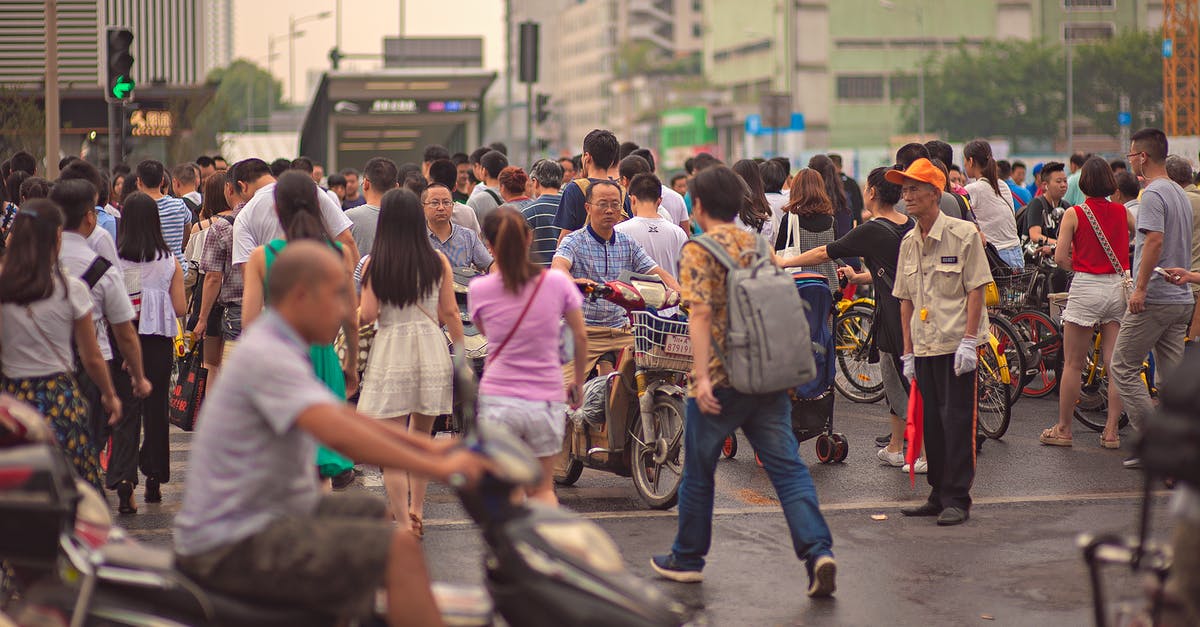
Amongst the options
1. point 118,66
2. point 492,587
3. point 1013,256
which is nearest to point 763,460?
point 492,587

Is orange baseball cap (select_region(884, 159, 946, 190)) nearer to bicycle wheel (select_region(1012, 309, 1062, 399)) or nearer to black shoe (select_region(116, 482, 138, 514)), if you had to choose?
bicycle wheel (select_region(1012, 309, 1062, 399))

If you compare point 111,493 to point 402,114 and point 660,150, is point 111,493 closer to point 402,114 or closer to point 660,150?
point 402,114

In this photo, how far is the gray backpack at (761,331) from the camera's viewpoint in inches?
262

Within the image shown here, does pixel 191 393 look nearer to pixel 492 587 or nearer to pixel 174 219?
pixel 174 219

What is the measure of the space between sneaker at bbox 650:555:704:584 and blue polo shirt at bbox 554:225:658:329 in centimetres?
240

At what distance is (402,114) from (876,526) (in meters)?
20.6

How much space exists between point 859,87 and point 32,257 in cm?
12061

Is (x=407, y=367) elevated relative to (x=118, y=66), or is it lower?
lower

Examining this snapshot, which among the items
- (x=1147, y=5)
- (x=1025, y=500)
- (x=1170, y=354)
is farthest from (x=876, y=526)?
(x=1147, y=5)

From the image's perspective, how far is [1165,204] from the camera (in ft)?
32.2

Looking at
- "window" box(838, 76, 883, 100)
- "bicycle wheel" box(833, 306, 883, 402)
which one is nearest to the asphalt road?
"bicycle wheel" box(833, 306, 883, 402)

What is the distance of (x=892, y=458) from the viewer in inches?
408

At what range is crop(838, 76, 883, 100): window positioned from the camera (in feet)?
405

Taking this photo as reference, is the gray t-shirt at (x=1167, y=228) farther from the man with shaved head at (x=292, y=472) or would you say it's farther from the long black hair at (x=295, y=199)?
the man with shaved head at (x=292, y=472)
